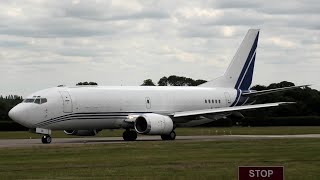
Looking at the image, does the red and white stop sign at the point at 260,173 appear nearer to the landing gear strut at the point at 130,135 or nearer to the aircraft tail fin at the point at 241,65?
the landing gear strut at the point at 130,135

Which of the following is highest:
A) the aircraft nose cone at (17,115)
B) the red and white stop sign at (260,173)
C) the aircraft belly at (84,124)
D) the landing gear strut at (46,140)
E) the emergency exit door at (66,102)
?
the emergency exit door at (66,102)

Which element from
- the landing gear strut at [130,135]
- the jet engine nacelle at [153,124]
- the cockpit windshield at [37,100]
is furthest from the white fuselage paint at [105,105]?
the jet engine nacelle at [153,124]

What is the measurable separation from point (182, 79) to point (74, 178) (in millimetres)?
153915

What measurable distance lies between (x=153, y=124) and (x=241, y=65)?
15.7m

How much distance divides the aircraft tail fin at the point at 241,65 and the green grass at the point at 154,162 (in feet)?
79.3

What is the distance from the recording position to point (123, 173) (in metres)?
26.5

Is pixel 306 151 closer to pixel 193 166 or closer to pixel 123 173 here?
pixel 193 166

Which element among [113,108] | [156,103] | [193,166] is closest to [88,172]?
[193,166]

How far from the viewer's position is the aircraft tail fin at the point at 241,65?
67062 mm

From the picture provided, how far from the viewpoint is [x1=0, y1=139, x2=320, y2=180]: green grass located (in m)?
25.9

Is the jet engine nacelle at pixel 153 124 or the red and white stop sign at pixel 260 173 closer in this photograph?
the red and white stop sign at pixel 260 173

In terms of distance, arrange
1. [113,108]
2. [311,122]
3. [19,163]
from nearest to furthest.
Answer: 1. [19,163]
2. [113,108]
3. [311,122]

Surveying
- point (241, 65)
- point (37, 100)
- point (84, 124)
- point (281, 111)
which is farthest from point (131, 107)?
point (281, 111)

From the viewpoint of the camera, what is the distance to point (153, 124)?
2152 inches
